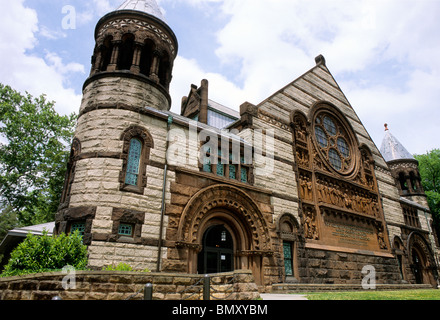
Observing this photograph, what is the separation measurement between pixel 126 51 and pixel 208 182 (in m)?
8.38

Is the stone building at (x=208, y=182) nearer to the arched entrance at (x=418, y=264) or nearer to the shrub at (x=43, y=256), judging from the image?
the shrub at (x=43, y=256)

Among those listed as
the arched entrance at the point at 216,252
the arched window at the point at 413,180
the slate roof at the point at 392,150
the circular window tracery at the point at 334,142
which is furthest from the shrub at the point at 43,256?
the slate roof at the point at 392,150

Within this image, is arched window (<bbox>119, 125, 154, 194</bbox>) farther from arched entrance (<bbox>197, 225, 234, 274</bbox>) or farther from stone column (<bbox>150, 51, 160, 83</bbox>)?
arched entrance (<bbox>197, 225, 234, 274</bbox>)

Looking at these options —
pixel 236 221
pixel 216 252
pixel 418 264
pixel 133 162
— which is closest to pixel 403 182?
pixel 418 264

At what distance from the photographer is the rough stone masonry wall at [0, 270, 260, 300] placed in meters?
6.51

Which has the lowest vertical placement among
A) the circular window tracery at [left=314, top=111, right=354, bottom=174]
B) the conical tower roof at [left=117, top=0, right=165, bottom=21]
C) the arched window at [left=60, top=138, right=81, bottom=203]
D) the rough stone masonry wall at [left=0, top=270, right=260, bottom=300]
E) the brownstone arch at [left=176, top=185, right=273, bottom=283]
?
the rough stone masonry wall at [left=0, top=270, right=260, bottom=300]

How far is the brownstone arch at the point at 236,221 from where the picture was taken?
12453mm

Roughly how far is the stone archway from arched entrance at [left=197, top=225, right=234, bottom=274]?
19.3 m

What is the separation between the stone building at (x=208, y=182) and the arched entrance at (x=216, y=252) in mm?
49

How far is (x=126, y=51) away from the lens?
1552cm

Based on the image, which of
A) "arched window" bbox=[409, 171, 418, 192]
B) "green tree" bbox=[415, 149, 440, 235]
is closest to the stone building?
"arched window" bbox=[409, 171, 418, 192]

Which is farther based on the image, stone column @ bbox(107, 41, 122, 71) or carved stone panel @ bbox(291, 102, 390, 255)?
carved stone panel @ bbox(291, 102, 390, 255)

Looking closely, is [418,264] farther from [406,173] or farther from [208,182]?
[208,182]
